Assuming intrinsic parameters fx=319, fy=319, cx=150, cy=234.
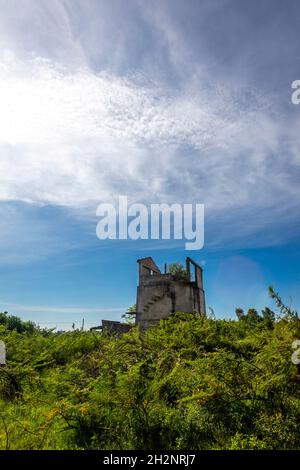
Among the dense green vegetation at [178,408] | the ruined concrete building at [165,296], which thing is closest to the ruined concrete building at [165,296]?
the ruined concrete building at [165,296]

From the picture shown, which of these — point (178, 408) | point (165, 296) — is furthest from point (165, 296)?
point (178, 408)

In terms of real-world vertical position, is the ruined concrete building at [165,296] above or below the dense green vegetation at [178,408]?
above

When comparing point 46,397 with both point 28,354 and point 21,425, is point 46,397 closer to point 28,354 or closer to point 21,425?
point 21,425

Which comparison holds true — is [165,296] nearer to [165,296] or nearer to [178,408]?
[165,296]

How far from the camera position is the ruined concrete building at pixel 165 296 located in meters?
20.8

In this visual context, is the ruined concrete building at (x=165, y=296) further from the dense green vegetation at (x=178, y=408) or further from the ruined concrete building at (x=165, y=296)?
the dense green vegetation at (x=178, y=408)

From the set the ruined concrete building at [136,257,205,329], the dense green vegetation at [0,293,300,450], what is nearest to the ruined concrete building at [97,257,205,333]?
the ruined concrete building at [136,257,205,329]

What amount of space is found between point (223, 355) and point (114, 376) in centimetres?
208

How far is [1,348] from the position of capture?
8.87 metres

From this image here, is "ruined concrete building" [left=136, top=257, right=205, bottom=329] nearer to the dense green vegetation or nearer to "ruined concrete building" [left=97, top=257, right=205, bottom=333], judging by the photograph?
"ruined concrete building" [left=97, top=257, right=205, bottom=333]

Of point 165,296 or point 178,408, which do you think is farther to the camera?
point 165,296

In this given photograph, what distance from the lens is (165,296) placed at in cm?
2105
